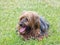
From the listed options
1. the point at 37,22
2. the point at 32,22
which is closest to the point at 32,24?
the point at 32,22

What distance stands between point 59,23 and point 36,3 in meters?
2.72

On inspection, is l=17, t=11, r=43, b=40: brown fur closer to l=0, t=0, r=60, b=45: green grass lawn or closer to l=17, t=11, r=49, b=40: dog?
l=17, t=11, r=49, b=40: dog

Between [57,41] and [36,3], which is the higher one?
[36,3]

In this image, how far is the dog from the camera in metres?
6.39

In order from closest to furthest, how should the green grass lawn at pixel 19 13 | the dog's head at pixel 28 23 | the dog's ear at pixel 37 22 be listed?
the dog's head at pixel 28 23
the dog's ear at pixel 37 22
the green grass lawn at pixel 19 13

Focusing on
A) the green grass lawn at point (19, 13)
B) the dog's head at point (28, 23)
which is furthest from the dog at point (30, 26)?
the green grass lawn at point (19, 13)

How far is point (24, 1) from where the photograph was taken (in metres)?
11.1

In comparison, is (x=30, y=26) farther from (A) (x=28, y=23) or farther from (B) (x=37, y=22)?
(B) (x=37, y=22)

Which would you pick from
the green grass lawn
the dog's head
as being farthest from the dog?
the green grass lawn

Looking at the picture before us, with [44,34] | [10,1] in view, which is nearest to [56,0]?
[10,1]

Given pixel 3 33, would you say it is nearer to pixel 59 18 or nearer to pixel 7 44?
pixel 7 44

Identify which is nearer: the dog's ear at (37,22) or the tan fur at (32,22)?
the tan fur at (32,22)

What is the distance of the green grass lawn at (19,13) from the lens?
21.8 feet

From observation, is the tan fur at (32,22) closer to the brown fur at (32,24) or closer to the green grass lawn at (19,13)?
the brown fur at (32,24)
